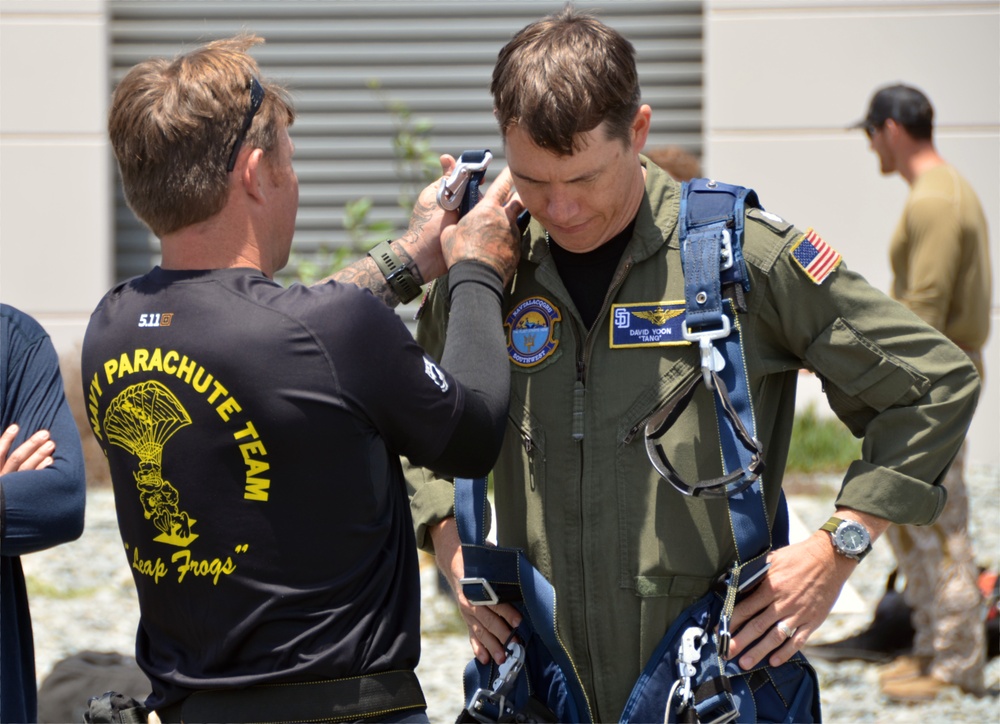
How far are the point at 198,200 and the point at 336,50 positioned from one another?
25.7ft

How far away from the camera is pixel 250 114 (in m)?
1.98

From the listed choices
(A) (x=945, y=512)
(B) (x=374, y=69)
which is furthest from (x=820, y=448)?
(B) (x=374, y=69)

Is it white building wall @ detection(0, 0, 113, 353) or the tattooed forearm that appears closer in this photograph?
the tattooed forearm

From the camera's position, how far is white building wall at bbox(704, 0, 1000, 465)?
8.89 meters

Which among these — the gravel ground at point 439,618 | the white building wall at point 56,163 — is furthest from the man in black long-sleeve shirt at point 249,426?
the white building wall at point 56,163

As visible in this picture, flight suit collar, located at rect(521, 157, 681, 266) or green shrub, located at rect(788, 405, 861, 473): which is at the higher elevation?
flight suit collar, located at rect(521, 157, 681, 266)

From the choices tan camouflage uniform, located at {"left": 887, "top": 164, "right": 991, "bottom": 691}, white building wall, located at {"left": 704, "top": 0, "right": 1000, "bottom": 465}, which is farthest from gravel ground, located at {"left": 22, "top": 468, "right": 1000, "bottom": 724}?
white building wall, located at {"left": 704, "top": 0, "right": 1000, "bottom": 465}

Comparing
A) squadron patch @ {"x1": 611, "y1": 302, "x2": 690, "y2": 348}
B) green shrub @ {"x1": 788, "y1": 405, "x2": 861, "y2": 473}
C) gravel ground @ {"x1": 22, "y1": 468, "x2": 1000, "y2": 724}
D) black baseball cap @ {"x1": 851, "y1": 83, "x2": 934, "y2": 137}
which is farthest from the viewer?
green shrub @ {"x1": 788, "y1": 405, "x2": 861, "y2": 473}

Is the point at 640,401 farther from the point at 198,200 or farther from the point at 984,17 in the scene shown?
the point at 984,17

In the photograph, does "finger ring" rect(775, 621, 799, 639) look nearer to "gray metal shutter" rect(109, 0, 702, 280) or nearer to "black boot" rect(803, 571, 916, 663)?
"black boot" rect(803, 571, 916, 663)

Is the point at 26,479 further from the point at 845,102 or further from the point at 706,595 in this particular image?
the point at 845,102

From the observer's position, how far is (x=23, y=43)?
9016mm

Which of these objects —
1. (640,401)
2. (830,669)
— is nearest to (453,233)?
(640,401)

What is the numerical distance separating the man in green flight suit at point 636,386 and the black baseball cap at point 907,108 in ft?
11.4
